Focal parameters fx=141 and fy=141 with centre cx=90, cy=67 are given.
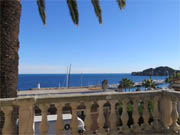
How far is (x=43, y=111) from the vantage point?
260 cm

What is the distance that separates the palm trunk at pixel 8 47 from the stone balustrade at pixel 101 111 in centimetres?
64

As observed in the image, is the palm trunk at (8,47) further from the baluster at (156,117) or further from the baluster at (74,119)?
the baluster at (156,117)

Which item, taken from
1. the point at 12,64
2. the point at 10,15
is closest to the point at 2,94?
the point at 12,64

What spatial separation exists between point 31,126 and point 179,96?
2.91 metres

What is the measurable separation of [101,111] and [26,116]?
1.42 metres

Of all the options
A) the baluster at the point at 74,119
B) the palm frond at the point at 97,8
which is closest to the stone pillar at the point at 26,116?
the baluster at the point at 74,119

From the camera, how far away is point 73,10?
14.9 feet

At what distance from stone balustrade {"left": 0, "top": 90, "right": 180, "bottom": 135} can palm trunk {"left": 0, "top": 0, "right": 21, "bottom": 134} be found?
64 cm

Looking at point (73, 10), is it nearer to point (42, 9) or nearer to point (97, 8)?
point (97, 8)

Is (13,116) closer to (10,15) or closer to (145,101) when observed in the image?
(10,15)

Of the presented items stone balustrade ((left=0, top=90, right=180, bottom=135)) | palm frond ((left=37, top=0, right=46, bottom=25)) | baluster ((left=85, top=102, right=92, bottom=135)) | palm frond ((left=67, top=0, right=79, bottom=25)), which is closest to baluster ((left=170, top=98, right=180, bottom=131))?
stone balustrade ((left=0, top=90, right=180, bottom=135))

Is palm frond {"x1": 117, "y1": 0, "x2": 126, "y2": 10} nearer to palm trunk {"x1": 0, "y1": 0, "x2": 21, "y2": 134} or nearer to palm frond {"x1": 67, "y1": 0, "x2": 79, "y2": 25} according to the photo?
palm frond {"x1": 67, "y1": 0, "x2": 79, "y2": 25}

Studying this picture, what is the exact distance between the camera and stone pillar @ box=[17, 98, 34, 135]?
242 cm

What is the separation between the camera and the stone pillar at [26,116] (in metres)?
2.42
